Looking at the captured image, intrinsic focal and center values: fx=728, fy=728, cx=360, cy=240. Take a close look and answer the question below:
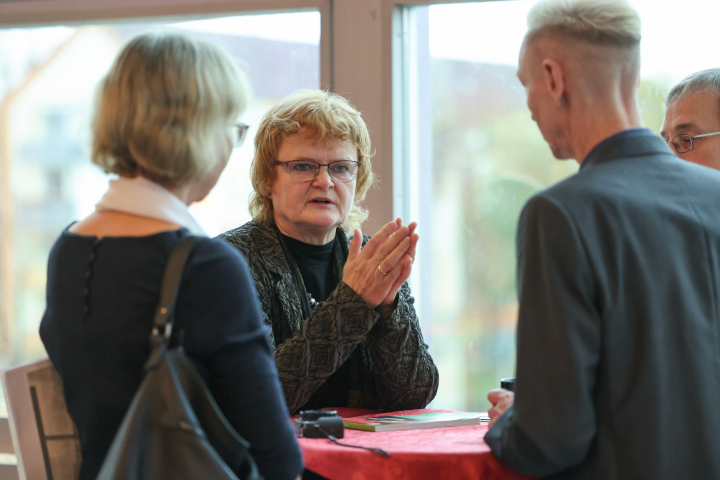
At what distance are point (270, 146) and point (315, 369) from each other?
85 cm

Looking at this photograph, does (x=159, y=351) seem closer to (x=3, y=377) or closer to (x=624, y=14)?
(x=3, y=377)

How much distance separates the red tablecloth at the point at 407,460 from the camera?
168 centimetres

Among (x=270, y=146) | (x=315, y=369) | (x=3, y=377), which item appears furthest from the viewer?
(x=270, y=146)

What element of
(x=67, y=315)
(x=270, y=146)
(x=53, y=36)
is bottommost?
(x=67, y=315)

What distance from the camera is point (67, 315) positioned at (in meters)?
1.38

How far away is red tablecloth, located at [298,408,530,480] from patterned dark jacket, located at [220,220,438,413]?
0.42 metres

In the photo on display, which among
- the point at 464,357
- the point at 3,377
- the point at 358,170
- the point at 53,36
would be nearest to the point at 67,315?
the point at 3,377

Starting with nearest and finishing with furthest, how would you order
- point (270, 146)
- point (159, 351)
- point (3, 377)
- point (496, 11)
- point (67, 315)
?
point (159, 351) → point (67, 315) → point (3, 377) → point (270, 146) → point (496, 11)

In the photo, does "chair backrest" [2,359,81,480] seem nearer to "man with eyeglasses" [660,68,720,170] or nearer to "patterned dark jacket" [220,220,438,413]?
"patterned dark jacket" [220,220,438,413]

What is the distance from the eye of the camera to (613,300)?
1.45 metres

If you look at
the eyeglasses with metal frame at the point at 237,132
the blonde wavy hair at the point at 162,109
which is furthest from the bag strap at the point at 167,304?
the eyeglasses with metal frame at the point at 237,132

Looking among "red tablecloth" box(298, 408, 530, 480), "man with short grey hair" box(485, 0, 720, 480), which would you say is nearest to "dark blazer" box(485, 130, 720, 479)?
"man with short grey hair" box(485, 0, 720, 480)

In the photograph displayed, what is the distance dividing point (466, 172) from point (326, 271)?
1166 mm

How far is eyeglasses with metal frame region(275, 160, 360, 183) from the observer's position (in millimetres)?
2584
